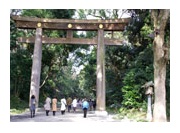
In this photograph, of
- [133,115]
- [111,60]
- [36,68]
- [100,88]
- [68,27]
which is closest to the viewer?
[133,115]

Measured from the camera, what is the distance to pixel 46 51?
82.2ft

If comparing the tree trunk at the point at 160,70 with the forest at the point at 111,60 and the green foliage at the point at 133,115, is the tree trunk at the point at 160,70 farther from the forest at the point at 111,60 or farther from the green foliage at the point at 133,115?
the green foliage at the point at 133,115

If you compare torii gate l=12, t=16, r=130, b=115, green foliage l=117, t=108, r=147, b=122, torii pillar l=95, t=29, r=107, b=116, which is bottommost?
green foliage l=117, t=108, r=147, b=122

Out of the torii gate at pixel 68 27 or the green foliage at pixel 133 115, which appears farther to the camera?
the torii gate at pixel 68 27

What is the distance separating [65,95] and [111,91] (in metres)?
17.6

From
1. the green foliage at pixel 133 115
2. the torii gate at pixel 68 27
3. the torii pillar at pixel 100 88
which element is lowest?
the green foliage at pixel 133 115

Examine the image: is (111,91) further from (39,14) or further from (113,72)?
(39,14)

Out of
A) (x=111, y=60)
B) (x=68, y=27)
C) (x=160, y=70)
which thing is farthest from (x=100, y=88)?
(x=111, y=60)

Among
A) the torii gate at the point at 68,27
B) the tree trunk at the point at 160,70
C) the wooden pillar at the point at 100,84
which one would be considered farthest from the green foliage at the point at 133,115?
the torii gate at the point at 68,27

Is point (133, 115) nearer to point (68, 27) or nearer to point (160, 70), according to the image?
point (160, 70)

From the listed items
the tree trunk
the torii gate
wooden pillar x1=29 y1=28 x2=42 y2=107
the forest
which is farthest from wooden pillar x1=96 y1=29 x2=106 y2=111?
the tree trunk

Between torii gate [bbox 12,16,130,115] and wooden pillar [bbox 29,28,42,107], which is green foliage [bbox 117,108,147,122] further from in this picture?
wooden pillar [bbox 29,28,42,107]

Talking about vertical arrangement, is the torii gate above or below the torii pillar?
above
